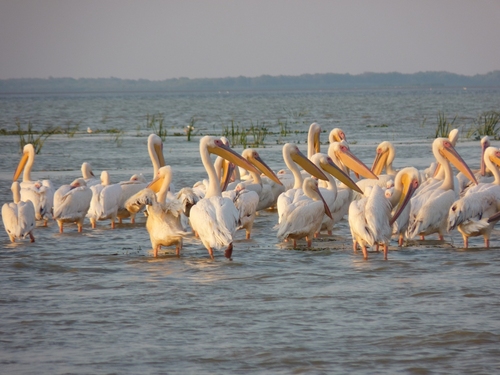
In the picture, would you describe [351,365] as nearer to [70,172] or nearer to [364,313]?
[364,313]

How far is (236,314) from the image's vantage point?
5562mm

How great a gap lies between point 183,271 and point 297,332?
1.98 metres

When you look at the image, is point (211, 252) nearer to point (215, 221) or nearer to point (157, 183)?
point (215, 221)

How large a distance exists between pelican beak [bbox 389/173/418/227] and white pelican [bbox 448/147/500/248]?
0.39 m

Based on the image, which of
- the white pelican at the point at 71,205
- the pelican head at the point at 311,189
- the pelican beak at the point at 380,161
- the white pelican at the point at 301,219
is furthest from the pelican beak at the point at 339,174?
the white pelican at the point at 71,205

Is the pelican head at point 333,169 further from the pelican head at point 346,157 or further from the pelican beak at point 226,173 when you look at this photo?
the pelican beak at point 226,173

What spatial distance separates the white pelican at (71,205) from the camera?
29.2 ft

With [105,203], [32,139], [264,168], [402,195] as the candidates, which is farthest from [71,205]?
[32,139]

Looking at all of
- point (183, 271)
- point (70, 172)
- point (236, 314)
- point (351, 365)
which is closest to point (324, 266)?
point (183, 271)

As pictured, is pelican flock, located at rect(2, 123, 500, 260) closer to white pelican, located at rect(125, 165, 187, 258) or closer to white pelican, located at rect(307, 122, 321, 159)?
white pelican, located at rect(125, 165, 187, 258)

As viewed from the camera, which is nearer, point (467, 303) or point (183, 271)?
point (467, 303)

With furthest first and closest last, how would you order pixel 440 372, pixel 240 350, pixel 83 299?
1. pixel 83 299
2. pixel 240 350
3. pixel 440 372

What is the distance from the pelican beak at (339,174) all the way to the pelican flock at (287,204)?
1cm

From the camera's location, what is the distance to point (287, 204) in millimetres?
8031
